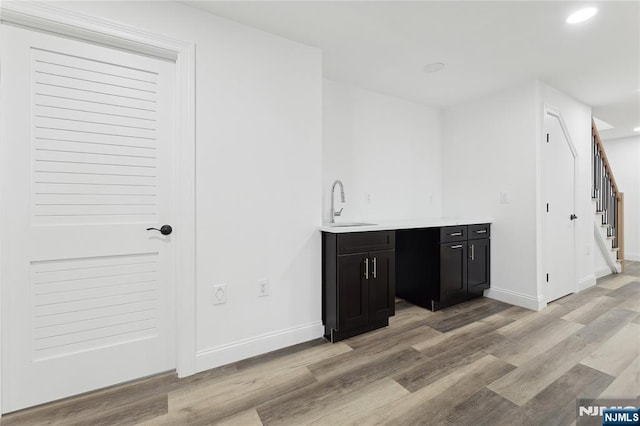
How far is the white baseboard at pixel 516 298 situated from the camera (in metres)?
2.99

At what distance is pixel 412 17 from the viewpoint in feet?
6.56

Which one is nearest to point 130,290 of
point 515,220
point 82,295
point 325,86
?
point 82,295

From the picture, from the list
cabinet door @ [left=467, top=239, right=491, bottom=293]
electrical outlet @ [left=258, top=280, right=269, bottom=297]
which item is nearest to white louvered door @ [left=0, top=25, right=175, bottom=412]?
electrical outlet @ [left=258, top=280, right=269, bottom=297]

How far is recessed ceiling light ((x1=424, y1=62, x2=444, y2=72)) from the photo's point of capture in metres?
2.70

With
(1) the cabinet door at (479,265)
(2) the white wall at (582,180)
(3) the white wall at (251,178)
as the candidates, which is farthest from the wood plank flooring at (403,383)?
(2) the white wall at (582,180)

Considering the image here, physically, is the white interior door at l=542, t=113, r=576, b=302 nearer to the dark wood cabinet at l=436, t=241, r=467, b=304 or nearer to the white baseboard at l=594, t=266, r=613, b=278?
the dark wood cabinet at l=436, t=241, r=467, b=304

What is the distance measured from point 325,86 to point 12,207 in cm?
262

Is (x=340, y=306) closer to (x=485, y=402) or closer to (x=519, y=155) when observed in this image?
(x=485, y=402)

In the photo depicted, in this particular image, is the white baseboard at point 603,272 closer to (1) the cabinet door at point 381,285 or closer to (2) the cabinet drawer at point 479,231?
(2) the cabinet drawer at point 479,231

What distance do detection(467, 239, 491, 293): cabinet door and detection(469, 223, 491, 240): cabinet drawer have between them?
2.2 inches

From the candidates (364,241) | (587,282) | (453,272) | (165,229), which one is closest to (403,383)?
(364,241)

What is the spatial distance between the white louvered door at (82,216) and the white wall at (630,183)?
8.00 meters

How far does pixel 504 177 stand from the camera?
3.25 m

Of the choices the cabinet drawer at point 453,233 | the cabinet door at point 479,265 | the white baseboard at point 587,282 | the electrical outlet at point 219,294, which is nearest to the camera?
the electrical outlet at point 219,294
